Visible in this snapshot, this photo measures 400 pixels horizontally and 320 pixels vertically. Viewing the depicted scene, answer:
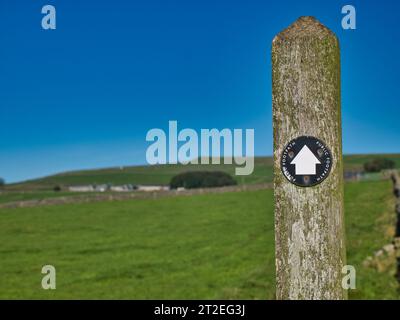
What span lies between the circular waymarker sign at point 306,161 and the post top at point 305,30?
0.66 m

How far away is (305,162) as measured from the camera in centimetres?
344

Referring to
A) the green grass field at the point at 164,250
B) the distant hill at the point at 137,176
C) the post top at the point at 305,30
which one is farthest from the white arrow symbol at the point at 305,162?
the distant hill at the point at 137,176

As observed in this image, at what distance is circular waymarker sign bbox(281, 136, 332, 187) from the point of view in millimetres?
3420

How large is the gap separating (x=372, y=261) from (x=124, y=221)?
25509 mm

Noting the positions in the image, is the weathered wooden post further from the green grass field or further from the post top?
the green grass field

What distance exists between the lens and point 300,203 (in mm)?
3432

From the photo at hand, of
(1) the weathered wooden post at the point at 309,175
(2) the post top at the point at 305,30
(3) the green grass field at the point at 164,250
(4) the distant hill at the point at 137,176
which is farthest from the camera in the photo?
(4) the distant hill at the point at 137,176

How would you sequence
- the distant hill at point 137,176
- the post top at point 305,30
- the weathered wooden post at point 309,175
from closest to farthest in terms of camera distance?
the weathered wooden post at point 309,175 < the post top at point 305,30 < the distant hill at point 137,176

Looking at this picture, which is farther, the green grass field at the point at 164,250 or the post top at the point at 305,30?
the green grass field at the point at 164,250

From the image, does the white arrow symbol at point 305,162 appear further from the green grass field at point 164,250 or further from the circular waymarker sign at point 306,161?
the green grass field at point 164,250

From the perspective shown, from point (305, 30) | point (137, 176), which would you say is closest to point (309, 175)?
point (305, 30)

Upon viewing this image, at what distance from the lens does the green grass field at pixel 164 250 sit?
1570 cm

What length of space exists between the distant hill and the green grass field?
2335cm
